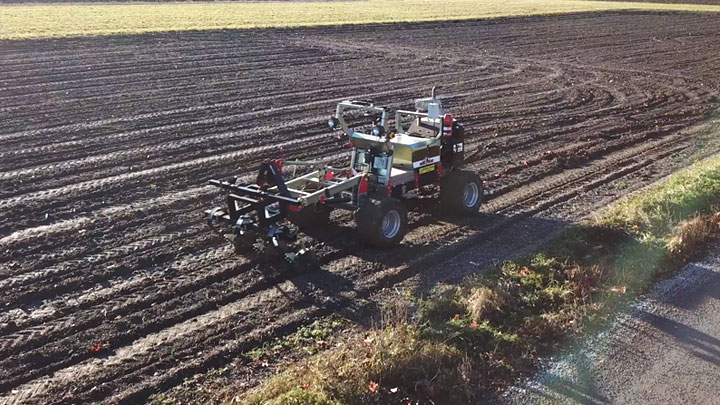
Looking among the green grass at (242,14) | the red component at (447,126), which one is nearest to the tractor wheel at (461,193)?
the red component at (447,126)

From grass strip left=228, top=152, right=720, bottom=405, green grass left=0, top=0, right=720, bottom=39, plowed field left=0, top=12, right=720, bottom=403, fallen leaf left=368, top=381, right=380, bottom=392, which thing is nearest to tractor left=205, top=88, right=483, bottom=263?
plowed field left=0, top=12, right=720, bottom=403

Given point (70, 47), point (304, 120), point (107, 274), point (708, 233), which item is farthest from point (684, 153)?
point (70, 47)

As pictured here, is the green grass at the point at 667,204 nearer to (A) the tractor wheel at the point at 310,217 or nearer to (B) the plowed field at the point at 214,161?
(B) the plowed field at the point at 214,161

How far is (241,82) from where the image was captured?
21219 mm

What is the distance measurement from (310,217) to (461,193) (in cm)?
218

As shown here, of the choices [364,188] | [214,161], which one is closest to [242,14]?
[214,161]

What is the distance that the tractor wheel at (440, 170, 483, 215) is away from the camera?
1052 centimetres

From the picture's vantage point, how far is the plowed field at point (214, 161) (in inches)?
294

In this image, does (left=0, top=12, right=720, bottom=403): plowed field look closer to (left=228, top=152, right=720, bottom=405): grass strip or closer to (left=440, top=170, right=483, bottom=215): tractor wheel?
(left=440, top=170, right=483, bottom=215): tractor wheel

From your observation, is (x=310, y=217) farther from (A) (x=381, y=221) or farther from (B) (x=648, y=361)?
(B) (x=648, y=361)

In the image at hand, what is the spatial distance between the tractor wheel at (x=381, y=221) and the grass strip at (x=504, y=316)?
130cm

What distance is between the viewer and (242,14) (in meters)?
42.2

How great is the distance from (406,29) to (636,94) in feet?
59.2

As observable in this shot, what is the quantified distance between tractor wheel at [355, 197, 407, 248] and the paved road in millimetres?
2966
